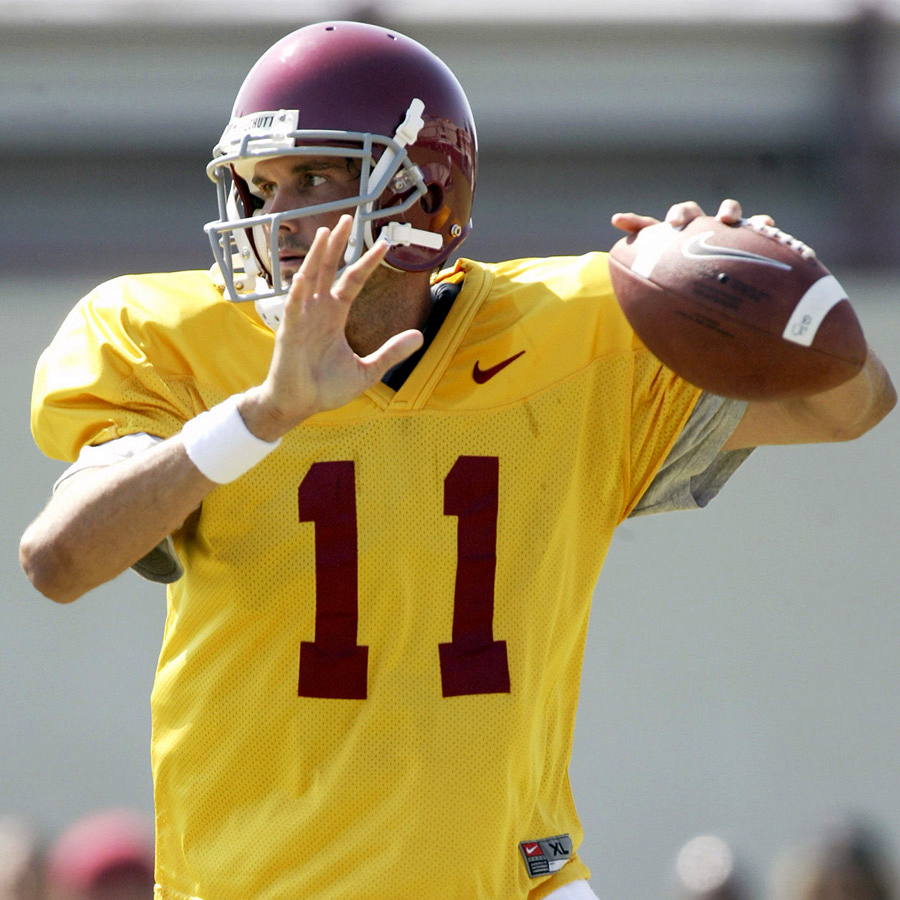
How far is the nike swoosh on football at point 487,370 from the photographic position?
2.03 metres

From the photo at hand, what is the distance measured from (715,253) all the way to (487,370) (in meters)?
0.37

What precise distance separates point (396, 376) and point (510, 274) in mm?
302

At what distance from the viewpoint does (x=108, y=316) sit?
1.99 m

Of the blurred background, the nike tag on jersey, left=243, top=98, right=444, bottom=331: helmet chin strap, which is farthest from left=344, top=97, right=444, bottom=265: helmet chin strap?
the blurred background

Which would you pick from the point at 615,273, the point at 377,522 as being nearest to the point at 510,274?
the point at 615,273

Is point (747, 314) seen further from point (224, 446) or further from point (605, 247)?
point (605, 247)

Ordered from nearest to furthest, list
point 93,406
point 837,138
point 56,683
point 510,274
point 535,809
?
point 93,406 → point 535,809 → point 510,274 → point 56,683 → point 837,138

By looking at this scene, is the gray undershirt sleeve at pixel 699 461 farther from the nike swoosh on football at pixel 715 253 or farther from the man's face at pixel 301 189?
the man's face at pixel 301 189

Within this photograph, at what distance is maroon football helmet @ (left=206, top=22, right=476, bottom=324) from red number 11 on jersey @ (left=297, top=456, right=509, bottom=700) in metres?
0.28

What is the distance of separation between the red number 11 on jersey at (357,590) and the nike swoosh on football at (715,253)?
41 centimetres

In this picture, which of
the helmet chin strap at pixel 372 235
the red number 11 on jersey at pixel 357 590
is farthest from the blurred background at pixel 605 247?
the helmet chin strap at pixel 372 235

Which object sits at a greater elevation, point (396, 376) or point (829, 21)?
point (829, 21)

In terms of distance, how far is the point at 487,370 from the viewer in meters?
2.04

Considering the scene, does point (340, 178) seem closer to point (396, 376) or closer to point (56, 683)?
point (396, 376)
